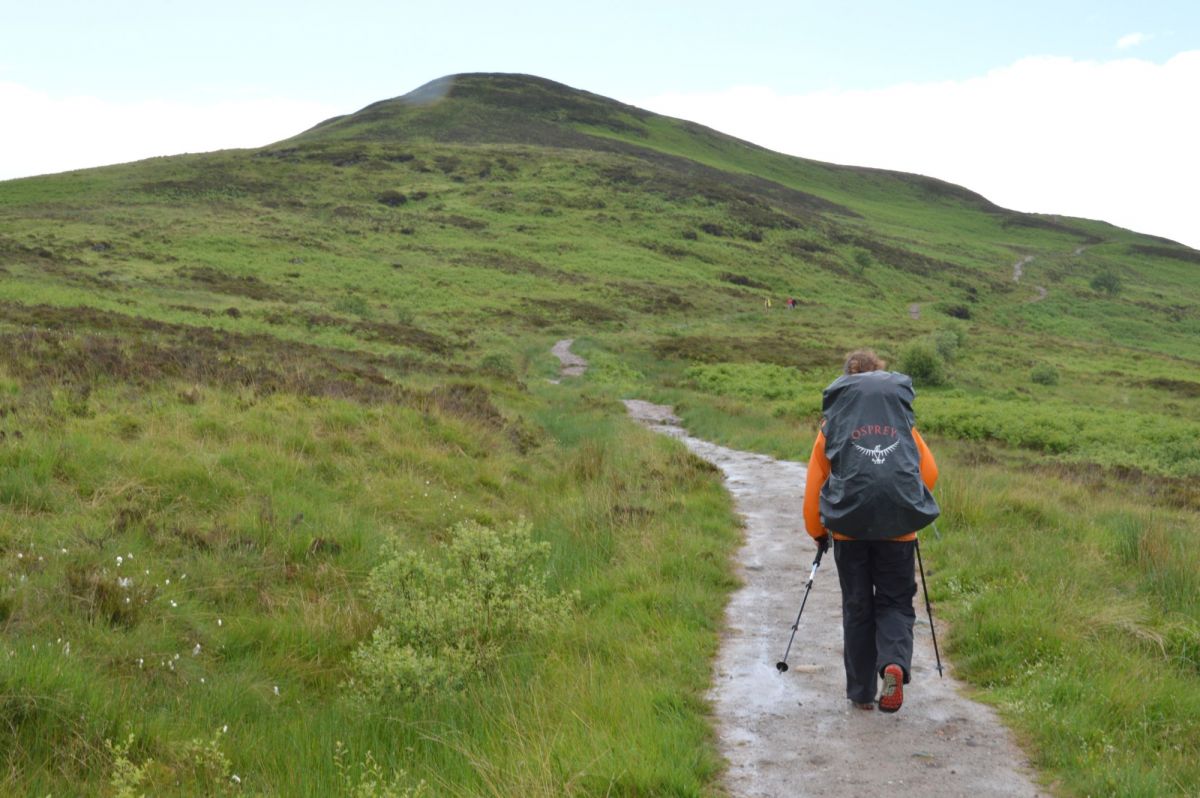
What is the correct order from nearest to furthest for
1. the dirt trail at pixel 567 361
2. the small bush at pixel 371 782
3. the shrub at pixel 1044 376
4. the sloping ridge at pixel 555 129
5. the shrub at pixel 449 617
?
the small bush at pixel 371 782
the shrub at pixel 449 617
the dirt trail at pixel 567 361
the shrub at pixel 1044 376
the sloping ridge at pixel 555 129

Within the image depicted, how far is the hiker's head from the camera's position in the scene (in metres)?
5.84

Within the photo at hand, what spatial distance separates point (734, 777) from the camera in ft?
15.0

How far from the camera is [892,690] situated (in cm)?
520

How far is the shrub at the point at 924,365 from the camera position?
35.1 metres

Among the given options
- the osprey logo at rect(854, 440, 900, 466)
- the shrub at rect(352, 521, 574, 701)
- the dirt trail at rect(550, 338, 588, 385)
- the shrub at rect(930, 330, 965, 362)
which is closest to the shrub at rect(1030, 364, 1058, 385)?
the shrub at rect(930, 330, 965, 362)

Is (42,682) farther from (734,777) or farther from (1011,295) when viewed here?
(1011,295)

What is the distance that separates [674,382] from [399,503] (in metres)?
22.0

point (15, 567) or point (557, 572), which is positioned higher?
point (15, 567)

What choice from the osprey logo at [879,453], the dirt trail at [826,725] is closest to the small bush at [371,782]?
the dirt trail at [826,725]

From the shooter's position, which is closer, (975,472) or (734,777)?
(734,777)

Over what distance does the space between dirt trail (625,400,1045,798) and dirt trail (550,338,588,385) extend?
21727mm

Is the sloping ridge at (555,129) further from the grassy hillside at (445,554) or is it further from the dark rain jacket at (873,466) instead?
the dark rain jacket at (873,466)

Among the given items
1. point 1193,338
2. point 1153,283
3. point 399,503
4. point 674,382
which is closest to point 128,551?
point 399,503

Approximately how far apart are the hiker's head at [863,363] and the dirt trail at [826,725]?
2.19 meters
